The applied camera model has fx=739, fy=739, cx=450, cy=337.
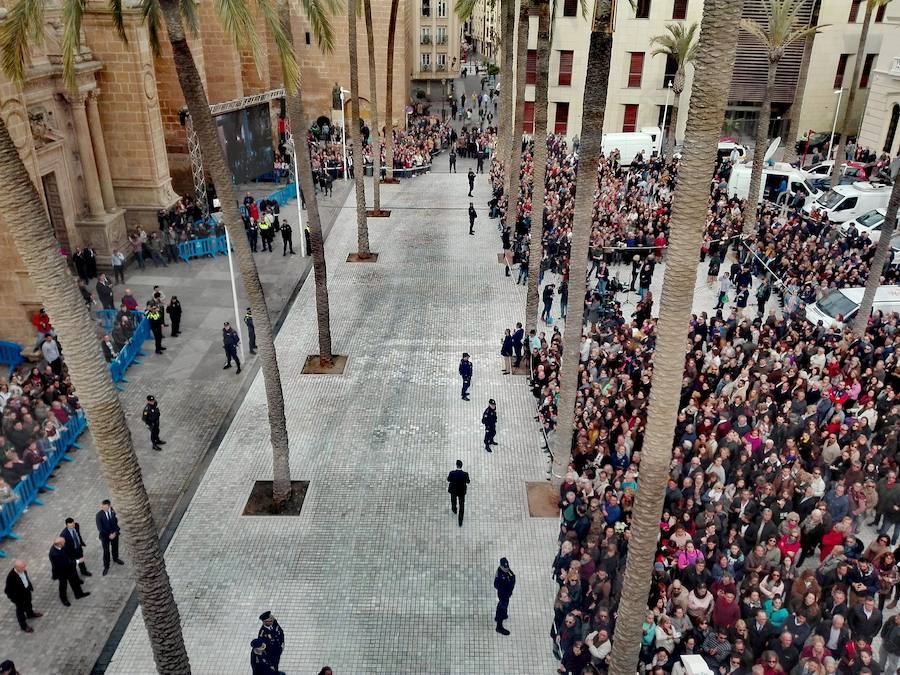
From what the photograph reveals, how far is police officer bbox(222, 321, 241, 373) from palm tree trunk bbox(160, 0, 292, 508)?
5.73 metres

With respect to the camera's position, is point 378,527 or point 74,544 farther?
point 378,527

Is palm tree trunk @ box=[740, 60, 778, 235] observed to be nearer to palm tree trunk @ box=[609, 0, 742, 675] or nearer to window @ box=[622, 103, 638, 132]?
window @ box=[622, 103, 638, 132]

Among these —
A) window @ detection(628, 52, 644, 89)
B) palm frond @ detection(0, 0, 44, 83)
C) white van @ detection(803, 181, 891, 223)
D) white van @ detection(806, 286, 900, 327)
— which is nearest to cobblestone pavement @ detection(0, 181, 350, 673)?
palm frond @ detection(0, 0, 44, 83)

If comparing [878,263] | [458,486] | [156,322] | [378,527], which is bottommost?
[378,527]

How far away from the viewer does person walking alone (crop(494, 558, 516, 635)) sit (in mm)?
11711

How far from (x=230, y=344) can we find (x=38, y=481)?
6.09 m

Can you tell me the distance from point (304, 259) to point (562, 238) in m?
10.00

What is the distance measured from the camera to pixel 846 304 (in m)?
21.8

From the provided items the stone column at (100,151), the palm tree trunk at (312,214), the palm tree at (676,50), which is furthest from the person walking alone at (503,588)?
the palm tree at (676,50)

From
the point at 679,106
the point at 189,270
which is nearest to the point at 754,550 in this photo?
the point at 189,270

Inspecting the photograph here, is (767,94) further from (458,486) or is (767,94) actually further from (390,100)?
(458,486)

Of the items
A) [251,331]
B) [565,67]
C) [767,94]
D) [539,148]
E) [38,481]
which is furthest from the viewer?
[565,67]

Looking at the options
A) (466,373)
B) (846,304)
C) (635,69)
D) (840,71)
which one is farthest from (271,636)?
(840,71)

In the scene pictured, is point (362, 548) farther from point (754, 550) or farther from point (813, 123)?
point (813, 123)
